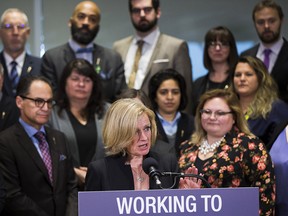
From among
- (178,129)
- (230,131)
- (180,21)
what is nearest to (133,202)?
(230,131)

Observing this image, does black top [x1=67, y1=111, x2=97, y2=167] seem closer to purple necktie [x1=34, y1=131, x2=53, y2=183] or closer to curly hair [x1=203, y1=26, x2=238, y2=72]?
purple necktie [x1=34, y1=131, x2=53, y2=183]

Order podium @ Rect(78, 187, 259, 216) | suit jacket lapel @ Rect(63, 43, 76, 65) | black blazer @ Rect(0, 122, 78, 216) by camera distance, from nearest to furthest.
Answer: podium @ Rect(78, 187, 259, 216)
black blazer @ Rect(0, 122, 78, 216)
suit jacket lapel @ Rect(63, 43, 76, 65)

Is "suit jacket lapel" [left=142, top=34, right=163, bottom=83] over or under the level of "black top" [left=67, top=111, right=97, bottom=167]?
over

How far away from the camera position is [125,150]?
3592 millimetres

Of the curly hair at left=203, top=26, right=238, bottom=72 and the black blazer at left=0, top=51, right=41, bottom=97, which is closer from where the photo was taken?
the black blazer at left=0, top=51, right=41, bottom=97

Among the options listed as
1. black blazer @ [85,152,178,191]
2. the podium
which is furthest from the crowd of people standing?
the podium

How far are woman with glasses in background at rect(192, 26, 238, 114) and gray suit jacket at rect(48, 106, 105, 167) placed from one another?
1015 millimetres

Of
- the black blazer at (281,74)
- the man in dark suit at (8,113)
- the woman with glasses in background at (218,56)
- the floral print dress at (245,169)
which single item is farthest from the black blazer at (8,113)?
the black blazer at (281,74)

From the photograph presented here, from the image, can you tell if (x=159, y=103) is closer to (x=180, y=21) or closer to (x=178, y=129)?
(x=178, y=129)

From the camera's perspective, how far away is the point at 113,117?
3.52 m

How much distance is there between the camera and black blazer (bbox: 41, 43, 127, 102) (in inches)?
220

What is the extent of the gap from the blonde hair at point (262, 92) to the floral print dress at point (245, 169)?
75cm

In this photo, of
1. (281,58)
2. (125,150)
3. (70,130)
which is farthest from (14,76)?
→ (281,58)

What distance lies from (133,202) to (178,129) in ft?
8.06
